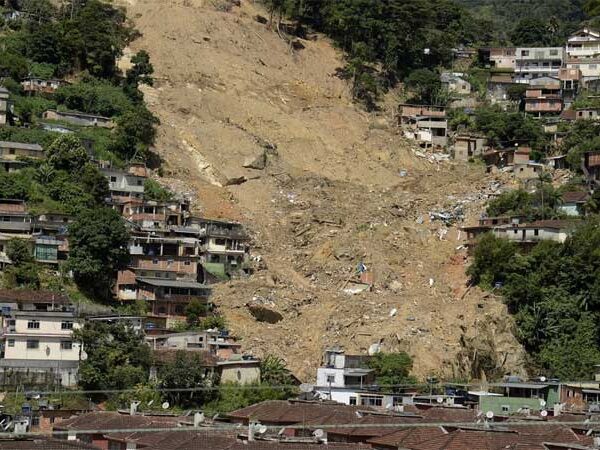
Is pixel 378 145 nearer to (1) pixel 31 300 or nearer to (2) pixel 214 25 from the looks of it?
(2) pixel 214 25

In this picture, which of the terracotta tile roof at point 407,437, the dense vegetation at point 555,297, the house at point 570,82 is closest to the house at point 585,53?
the house at point 570,82

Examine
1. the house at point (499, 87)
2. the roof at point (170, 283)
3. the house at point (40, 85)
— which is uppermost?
the house at point (499, 87)

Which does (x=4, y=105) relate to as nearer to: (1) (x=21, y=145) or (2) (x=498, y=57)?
(1) (x=21, y=145)

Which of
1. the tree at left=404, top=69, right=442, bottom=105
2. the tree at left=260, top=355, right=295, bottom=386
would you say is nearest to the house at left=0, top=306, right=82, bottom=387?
the tree at left=260, top=355, right=295, bottom=386

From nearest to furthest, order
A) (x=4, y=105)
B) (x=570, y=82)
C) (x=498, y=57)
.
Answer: (x=4, y=105) → (x=570, y=82) → (x=498, y=57)

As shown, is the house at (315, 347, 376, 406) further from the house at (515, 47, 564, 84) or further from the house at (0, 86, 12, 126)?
the house at (515, 47, 564, 84)

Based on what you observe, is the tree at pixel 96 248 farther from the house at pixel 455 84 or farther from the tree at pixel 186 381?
the house at pixel 455 84

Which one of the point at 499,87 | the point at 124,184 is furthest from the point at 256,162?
the point at 499,87
